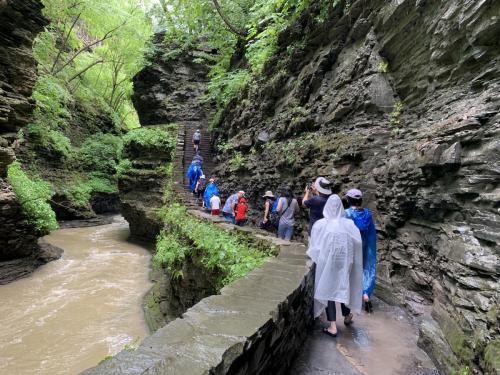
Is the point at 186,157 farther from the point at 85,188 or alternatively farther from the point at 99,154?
the point at 99,154

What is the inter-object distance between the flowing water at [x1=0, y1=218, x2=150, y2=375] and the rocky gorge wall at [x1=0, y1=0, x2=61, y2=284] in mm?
1174

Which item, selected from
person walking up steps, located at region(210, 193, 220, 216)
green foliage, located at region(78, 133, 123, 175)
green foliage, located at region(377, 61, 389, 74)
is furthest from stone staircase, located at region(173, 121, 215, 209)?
green foliage, located at region(377, 61, 389, 74)

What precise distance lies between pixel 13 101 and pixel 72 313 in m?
7.10

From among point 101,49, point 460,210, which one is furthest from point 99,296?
point 101,49

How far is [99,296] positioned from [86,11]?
17.9 m

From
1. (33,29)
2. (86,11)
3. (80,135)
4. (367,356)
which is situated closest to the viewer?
(367,356)

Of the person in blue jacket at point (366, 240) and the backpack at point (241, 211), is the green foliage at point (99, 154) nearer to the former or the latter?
the backpack at point (241, 211)

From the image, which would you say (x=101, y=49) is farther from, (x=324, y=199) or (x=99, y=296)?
(x=324, y=199)

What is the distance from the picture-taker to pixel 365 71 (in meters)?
7.71

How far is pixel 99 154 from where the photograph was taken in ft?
82.9

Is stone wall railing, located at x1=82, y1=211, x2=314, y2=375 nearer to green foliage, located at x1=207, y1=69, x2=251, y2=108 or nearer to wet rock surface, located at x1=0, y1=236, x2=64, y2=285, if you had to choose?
wet rock surface, located at x1=0, y1=236, x2=64, y2=285

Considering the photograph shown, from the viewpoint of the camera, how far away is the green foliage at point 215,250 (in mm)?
5102

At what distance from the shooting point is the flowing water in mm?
6551

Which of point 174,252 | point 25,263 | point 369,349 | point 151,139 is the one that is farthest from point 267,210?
point 151,139
